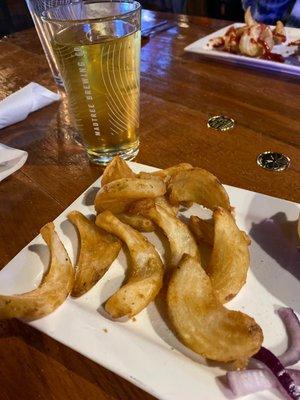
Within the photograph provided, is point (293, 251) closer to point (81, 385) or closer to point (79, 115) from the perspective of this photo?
point (81, 385)

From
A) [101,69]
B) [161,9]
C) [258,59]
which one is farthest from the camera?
[161,9]

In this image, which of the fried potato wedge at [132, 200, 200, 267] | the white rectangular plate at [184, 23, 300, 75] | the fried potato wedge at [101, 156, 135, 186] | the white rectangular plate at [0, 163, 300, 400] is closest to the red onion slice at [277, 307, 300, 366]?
the white rectangular plate at [0, 163, 300, 400]

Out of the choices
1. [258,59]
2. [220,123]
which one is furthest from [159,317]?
[258,59]

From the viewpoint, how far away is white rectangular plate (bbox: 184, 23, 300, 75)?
1279 millimetres

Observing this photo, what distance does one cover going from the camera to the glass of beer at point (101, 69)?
81 cm

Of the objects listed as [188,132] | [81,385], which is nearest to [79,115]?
[188,132]

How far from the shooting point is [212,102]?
1.20 m

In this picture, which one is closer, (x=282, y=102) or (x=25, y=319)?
(x=25, y=319)

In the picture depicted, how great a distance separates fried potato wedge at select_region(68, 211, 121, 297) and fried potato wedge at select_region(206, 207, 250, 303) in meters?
0.17

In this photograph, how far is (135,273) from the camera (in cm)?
61

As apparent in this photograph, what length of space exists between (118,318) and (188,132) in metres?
0.64

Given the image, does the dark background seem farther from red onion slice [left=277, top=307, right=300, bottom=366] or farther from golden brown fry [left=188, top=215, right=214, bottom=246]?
red onion slice [left=277, top=307, right=300, bottom=366]

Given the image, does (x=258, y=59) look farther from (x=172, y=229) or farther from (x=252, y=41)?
(x=172, y=229)

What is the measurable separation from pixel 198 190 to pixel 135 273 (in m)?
0.20
